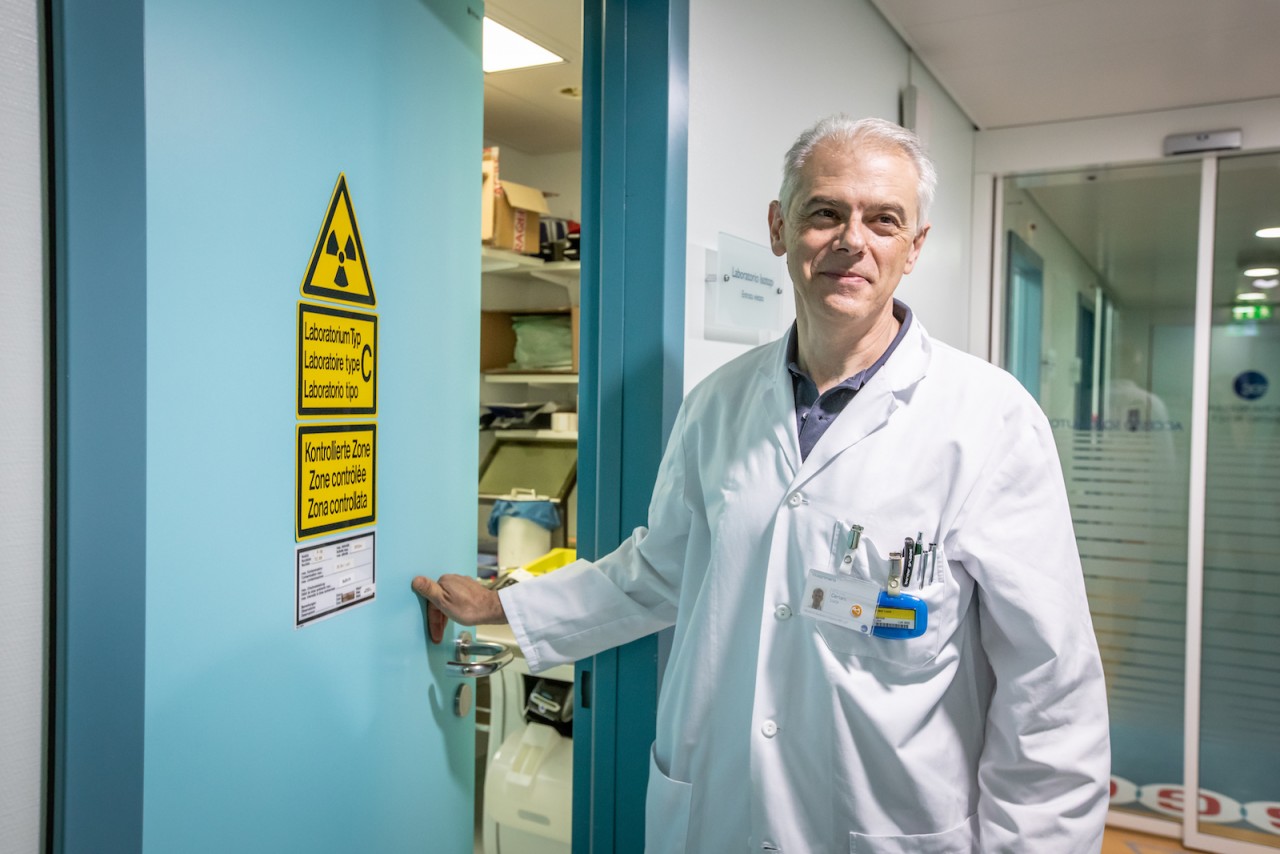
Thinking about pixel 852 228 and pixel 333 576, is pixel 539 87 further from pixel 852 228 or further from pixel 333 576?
pixel 333 576

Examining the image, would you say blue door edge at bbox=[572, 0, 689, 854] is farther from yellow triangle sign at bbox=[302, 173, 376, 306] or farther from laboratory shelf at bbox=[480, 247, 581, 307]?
laboratory shelf at bbox=[480, 247, 581, 307]

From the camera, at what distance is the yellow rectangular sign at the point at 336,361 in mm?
1054

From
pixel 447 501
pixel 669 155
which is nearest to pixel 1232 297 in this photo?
pixel 669 155

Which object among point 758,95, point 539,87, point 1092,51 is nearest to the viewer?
point 758,95

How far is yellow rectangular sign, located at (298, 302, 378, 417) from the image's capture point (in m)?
1.05

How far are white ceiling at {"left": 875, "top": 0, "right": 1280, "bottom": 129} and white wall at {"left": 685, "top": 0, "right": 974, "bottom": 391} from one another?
0.56 feet

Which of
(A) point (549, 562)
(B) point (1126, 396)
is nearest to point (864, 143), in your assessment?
(A) point (549, 562)

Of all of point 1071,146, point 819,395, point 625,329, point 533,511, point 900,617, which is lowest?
point 533,511

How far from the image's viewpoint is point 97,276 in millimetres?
811

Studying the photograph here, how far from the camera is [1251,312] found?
3162mm

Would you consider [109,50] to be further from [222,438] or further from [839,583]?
[839,583]

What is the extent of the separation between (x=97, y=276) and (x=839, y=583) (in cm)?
91

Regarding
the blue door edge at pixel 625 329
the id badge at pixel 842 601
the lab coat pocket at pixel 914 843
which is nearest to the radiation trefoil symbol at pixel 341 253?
the blue door edge at pixel 625 329

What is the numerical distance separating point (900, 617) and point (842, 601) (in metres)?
0.08
